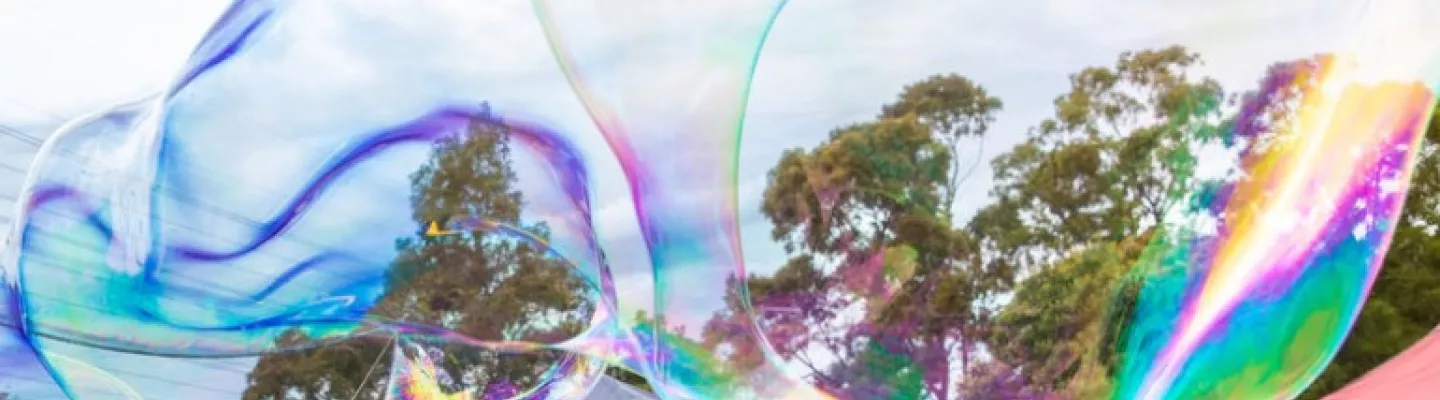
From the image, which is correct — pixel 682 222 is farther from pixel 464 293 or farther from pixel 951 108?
pixel 464 293

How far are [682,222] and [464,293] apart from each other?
13.3 ft

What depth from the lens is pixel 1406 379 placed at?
9398 mm

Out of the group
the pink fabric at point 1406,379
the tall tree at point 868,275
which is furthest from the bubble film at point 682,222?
the pink fabric at point 1406,379

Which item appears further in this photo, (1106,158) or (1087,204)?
(1106,158)

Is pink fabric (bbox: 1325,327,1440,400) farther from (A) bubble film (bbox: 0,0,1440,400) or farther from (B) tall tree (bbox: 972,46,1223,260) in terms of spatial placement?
(A) bubble film (bbox: 0,0,1440,400)

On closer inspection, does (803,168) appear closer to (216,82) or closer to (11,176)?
(216,82)

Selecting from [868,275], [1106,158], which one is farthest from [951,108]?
[1106,158]

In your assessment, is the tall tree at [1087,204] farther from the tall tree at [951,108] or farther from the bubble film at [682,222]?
the tall tree at [951,108]

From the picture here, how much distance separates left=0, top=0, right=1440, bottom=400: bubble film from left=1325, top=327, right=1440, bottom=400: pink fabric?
4.20 meters

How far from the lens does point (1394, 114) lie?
4.27 m

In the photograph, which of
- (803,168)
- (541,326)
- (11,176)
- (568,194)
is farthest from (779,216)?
(11,176)

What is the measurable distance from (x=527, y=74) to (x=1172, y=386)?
→ 355cm

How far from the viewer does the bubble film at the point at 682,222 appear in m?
4.36

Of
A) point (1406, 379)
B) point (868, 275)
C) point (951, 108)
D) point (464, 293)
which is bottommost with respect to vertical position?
point (868, 275)
